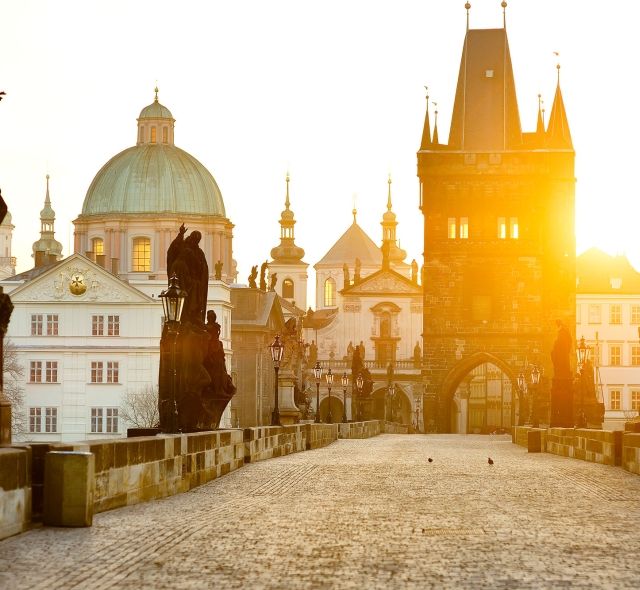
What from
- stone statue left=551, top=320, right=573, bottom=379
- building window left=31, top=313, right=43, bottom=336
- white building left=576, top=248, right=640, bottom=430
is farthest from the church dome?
stone statue left=551, top=320, right=573, bottom=379

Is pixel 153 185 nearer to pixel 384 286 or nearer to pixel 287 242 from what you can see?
pixel 384 286

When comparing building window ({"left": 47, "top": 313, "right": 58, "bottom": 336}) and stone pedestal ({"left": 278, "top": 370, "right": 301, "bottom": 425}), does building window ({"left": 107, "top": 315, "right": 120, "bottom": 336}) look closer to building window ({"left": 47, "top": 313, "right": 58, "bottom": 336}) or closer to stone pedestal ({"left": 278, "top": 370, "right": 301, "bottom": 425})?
building window ({"left": 47, "top": 313, "right": 58, "bottom": 336})

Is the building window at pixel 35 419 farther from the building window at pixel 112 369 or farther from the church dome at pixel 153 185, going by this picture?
the church dome at pixel 153 185

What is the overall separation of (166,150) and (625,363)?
35891mm

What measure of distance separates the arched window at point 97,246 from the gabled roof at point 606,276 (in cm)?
3418

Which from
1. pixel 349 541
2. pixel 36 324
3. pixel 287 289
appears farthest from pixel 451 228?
pixel 287 289

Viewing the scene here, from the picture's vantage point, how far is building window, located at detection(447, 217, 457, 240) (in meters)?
89.9

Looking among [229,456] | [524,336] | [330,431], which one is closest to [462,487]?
[229,456]

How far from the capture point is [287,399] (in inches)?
2240

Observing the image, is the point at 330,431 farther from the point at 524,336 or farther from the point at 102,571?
the point at 524,336

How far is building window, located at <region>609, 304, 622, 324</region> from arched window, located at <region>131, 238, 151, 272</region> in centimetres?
3336

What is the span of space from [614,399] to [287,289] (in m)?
73.5

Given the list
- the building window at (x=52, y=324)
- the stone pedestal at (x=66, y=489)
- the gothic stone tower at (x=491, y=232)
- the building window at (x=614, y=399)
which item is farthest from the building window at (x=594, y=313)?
the stone pedestal at (x=66, y=489)

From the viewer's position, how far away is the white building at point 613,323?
109438 millimetres
